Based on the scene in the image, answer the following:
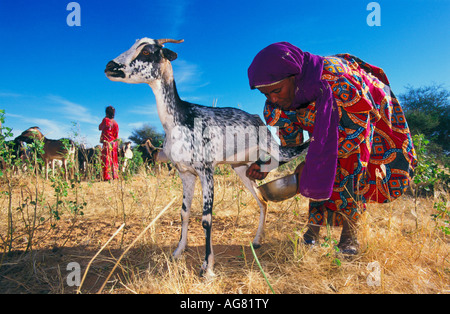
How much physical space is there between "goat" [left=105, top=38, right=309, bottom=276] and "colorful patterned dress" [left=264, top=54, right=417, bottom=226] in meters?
0.34

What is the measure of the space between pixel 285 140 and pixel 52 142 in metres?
A: 10.4

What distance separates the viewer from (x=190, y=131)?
8.66 feet

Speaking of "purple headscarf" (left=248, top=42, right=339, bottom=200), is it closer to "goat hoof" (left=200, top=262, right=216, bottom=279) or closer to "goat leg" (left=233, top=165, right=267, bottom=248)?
"goat leg" (left=233, top=165, right=267, bottom=248)

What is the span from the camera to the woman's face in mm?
2311

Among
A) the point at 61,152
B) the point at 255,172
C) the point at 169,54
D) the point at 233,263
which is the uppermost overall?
the point at 169,54

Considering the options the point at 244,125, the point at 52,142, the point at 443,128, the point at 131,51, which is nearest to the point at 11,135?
the point at 131,51

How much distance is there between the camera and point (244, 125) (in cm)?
298

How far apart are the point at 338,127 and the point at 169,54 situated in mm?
1823

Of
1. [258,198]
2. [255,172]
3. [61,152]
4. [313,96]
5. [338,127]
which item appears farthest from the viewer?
[61,152]

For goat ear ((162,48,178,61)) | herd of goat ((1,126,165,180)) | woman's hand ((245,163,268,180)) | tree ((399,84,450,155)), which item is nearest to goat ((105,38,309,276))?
goat ear ((162,48,178,61))

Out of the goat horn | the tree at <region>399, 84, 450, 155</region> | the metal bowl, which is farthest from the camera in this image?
the tree at <region>399, 84, 450, 155</region>

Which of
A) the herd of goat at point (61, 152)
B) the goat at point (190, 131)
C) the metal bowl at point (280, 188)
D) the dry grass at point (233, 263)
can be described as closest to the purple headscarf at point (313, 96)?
the metal bowl at point (280, 188)

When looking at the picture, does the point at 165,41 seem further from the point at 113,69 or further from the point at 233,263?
the point at 233,263

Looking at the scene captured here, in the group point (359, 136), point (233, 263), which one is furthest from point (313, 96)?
point (233, 263)
